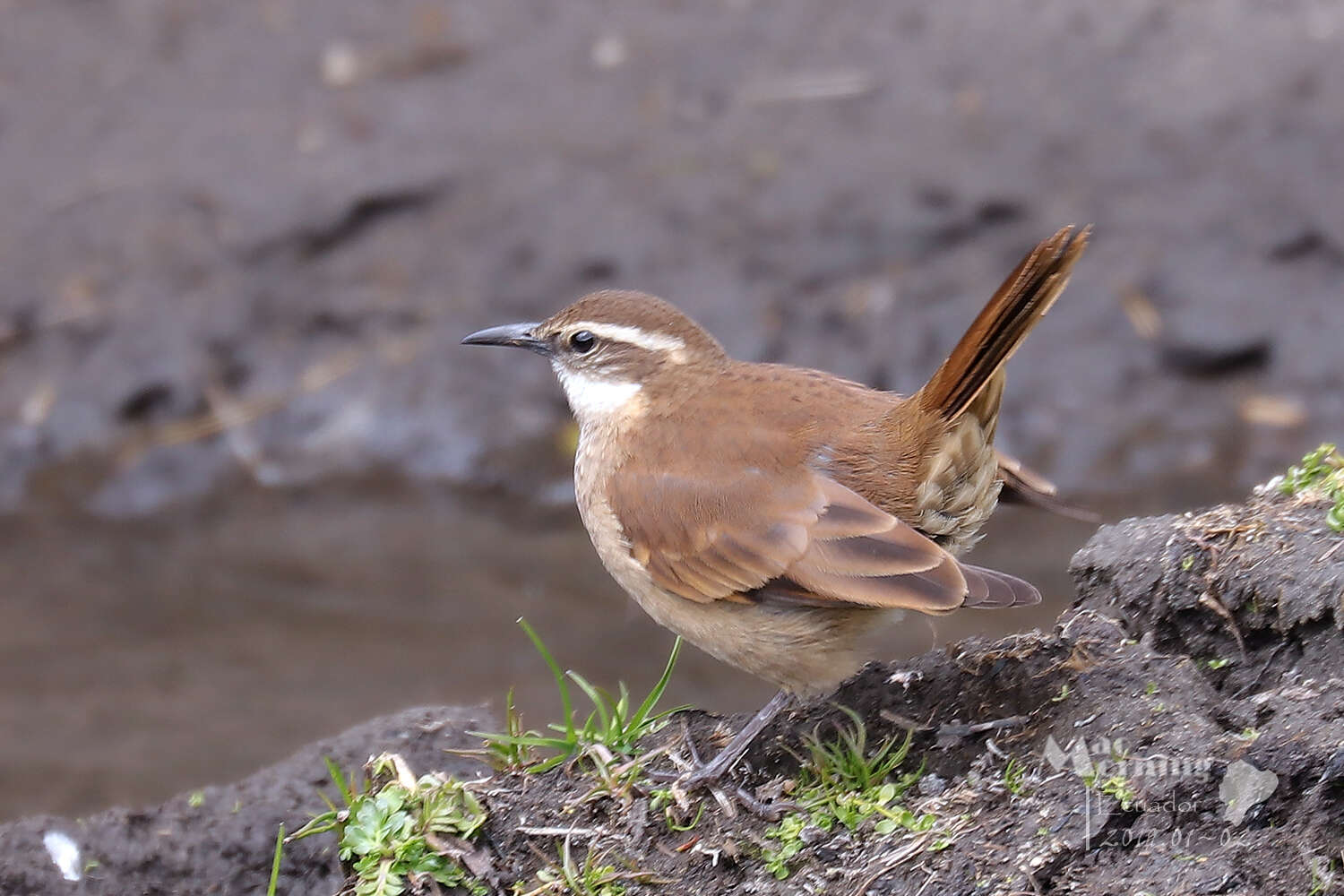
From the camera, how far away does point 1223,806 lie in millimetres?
3729

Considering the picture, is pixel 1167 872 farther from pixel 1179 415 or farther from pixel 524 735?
pixel 1179 415

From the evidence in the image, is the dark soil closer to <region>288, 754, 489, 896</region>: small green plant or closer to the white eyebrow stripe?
<region>288, 754, 489, 896</region>: small green plant

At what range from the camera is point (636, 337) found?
5461 millimetres

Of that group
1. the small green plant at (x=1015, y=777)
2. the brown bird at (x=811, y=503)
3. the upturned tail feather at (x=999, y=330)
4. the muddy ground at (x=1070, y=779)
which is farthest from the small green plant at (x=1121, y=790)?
the upturned tail feather at (x=999, y=330)

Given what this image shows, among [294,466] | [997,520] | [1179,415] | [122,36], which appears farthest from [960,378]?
[122,36]

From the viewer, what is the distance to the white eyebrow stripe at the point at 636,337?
17.8 ft

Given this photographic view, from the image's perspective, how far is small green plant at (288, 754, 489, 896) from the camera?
3.97 meters

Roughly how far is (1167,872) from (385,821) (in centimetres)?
193

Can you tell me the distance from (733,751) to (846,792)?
35 cm

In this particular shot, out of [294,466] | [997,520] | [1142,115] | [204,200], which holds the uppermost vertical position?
[204,200]

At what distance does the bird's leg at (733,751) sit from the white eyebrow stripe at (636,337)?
55.2 inches

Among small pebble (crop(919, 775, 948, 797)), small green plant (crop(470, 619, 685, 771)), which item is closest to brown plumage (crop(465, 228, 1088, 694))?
small green plant (crop(470, 619, 685, 771))

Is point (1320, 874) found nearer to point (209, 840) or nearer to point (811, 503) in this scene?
point (811, 503)

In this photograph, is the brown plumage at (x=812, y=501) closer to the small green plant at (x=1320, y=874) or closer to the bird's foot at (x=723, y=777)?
the bird's foot at (x=723, y=777)
